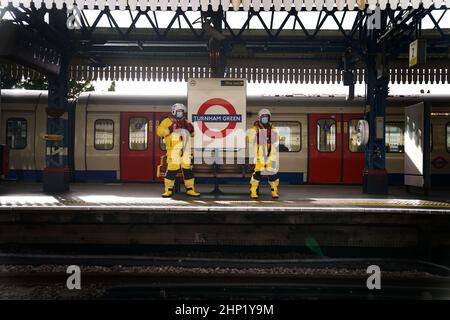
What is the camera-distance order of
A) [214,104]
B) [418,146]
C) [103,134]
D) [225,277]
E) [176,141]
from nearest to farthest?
[225,277], [176,141], [214,104], [418,146], [103,134]

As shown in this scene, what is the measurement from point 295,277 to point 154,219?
2.38 meters

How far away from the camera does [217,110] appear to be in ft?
30.3

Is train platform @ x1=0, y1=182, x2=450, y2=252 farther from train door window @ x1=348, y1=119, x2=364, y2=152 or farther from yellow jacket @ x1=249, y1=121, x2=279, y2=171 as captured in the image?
train door window @ x1=348, y1=119, x2=364, y2=152

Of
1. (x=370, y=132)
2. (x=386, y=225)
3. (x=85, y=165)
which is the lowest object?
(x=386, y=225)

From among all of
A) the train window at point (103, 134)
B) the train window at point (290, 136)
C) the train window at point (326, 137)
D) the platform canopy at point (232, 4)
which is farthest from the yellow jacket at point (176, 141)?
the train window at point (326, 137)

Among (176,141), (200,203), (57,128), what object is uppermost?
(57,128)

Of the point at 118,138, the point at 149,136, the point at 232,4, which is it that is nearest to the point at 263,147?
the point at 232,4

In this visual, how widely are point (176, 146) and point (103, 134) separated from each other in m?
4.19

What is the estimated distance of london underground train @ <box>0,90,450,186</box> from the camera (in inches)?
474

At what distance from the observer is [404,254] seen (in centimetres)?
697

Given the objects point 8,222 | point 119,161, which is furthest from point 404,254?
point 119,161

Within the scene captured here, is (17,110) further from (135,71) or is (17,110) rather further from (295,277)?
(295,277)

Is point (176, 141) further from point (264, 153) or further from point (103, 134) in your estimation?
point (103, 134)

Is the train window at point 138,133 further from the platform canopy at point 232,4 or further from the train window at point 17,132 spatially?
the platform canopy at point 232,4
